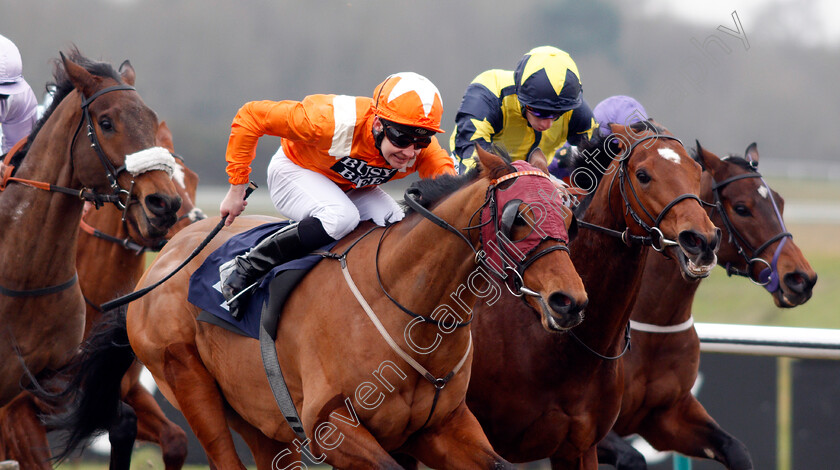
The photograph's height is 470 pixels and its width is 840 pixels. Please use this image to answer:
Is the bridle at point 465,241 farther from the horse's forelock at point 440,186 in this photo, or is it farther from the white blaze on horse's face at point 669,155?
the white blaze on horse's face at point 669,155

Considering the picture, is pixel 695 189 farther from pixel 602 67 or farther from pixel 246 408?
pixel 602 67

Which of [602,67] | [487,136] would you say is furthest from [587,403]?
[602,67]

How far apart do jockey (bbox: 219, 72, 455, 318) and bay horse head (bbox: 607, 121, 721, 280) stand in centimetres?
71

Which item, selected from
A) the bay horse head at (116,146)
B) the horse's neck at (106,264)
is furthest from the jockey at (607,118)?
the horse's neck at (106,264)

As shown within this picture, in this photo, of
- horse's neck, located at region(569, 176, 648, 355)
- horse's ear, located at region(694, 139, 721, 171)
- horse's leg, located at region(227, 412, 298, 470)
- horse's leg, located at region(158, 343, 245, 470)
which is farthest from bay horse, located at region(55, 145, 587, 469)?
horse's ear, located at region(694, 139, 721, 171)

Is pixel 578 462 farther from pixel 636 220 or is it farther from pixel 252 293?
pixel 252 293

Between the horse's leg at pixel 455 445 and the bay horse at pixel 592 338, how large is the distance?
548 mm

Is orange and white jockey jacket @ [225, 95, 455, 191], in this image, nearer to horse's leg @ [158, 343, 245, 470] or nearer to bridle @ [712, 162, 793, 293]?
horse's leg @ [158, 343, 245, 470]

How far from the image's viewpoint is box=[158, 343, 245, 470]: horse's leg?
3.94 m

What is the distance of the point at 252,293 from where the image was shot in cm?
372

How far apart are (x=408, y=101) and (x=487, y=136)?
104cm

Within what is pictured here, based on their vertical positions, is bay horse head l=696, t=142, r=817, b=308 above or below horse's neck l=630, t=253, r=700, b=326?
above

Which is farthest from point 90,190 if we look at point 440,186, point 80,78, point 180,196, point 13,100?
point 440,186

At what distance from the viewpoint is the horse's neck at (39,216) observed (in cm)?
422
